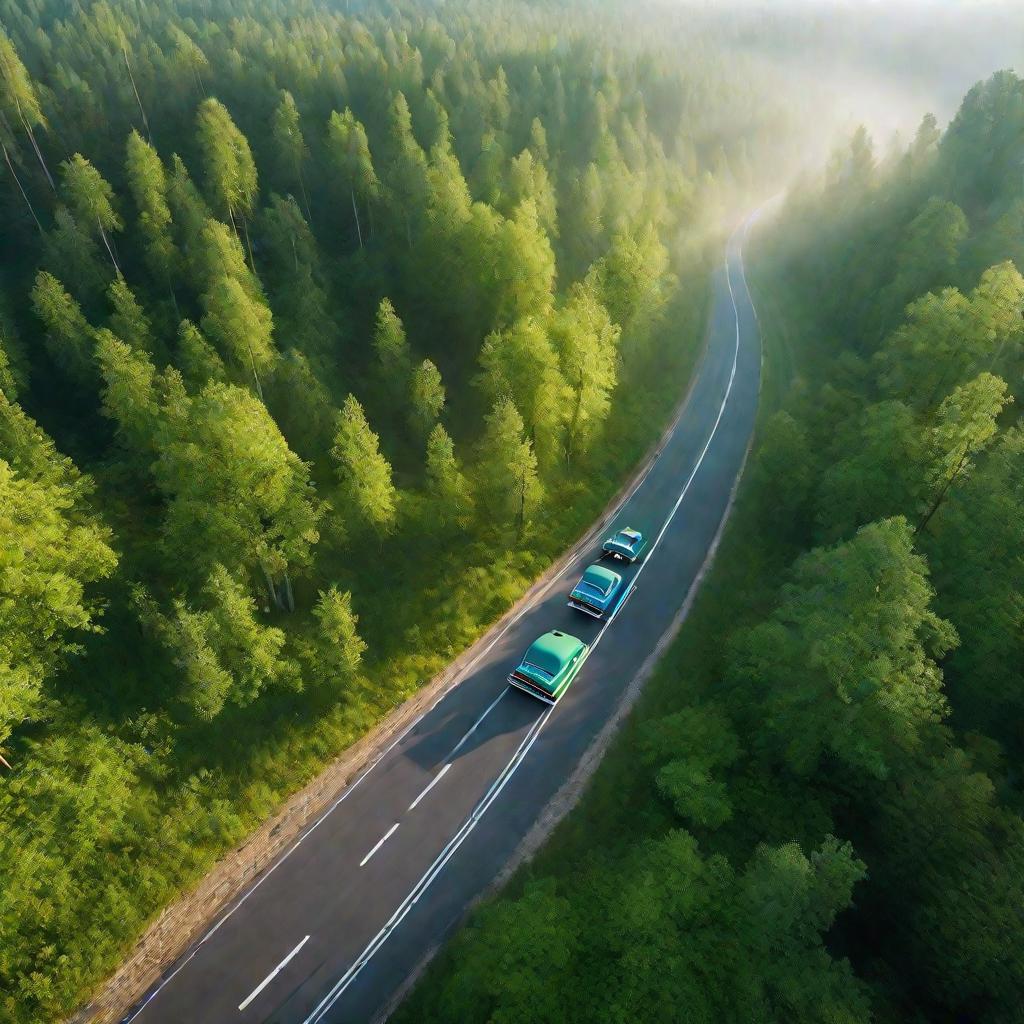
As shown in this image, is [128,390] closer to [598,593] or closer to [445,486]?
[445,486]

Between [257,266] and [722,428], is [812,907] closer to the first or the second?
[722,428]

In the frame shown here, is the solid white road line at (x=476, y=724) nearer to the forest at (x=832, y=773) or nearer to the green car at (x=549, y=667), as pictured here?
the green car at (x=549, y=667)

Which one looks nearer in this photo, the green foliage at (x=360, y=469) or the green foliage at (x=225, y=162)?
the green foliage at (x=360, y=469)

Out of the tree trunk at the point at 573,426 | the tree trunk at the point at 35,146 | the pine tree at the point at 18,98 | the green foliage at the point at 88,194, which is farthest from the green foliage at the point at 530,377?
the pine tree at the point at 18,98

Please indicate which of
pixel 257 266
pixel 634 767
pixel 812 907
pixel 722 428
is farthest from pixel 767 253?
pixel 812 907

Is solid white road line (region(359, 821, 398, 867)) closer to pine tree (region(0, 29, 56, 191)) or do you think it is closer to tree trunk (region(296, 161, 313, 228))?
tree trunk (region(296, 161, 313, 228))

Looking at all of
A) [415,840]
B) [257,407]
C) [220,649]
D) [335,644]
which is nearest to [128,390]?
[257,407]

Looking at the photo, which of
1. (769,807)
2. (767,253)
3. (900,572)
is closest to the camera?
(900,572)

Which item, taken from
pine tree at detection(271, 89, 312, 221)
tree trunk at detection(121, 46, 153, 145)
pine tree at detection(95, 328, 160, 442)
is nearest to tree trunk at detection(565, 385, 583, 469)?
pine tree at detection(95, 328, 160, 442)
